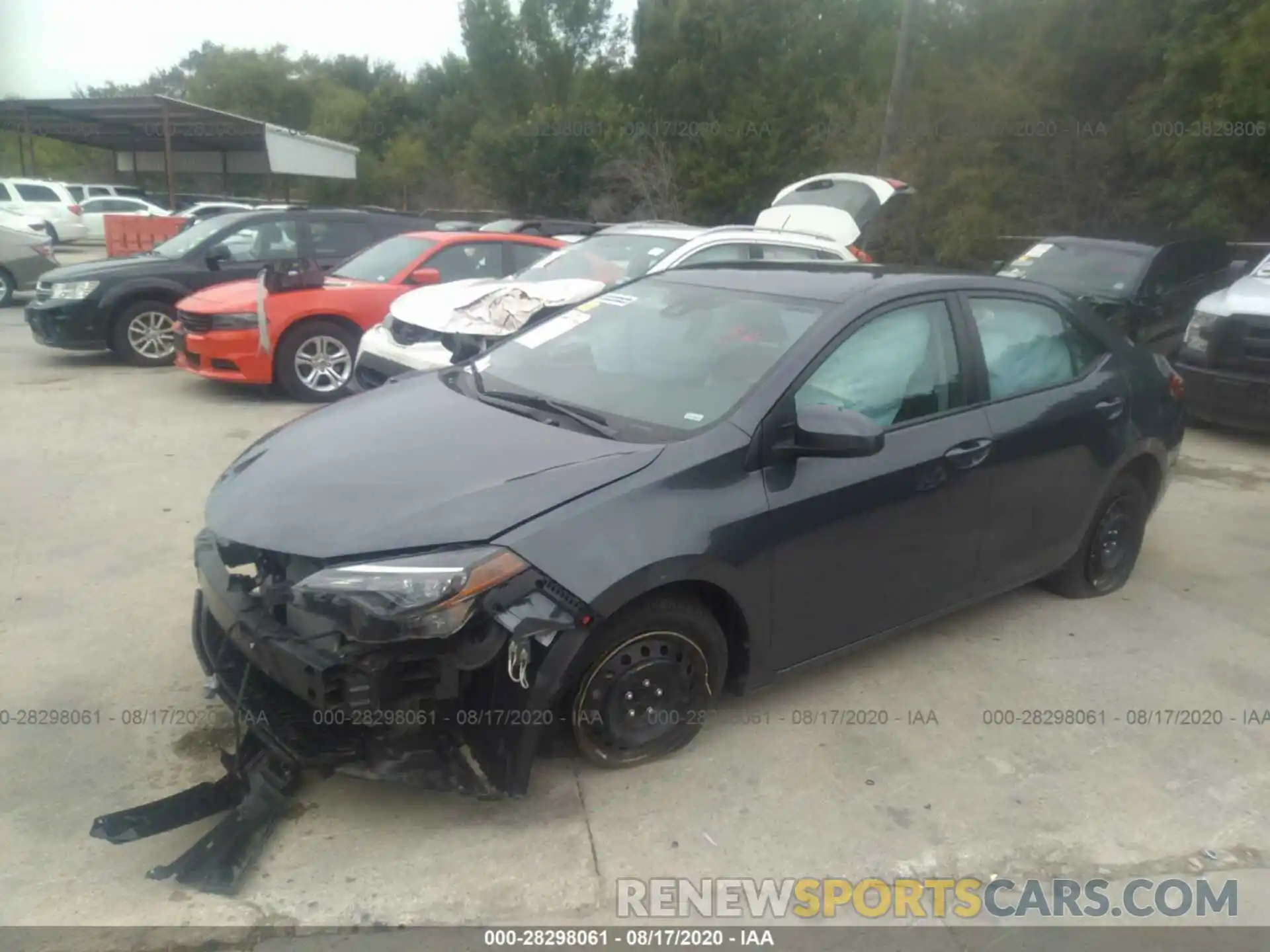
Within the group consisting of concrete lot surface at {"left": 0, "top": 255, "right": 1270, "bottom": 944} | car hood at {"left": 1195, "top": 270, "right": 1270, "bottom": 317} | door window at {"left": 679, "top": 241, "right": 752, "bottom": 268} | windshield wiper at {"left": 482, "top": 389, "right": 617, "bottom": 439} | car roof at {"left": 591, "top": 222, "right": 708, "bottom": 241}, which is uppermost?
car roof at {"left": 591, "top": 222, "right": 708, "bottom": 241}

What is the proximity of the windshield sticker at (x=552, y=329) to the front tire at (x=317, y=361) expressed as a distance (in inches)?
174

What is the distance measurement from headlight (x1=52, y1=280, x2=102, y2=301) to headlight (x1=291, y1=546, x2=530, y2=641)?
26.8 feet

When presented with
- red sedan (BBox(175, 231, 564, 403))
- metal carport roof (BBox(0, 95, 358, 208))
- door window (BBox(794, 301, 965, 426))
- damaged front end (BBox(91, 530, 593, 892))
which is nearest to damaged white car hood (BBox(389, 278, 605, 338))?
red sedan (BBox(175, 231, 564, 403))

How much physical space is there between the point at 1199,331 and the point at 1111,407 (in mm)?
4570

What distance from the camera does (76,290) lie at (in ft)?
32.1

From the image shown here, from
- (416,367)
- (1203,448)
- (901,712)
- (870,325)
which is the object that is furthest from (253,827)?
(1203,448)

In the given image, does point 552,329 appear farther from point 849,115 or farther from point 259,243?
point 849,115

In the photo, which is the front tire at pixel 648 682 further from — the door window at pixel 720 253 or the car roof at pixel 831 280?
the door window at pixel 720 253

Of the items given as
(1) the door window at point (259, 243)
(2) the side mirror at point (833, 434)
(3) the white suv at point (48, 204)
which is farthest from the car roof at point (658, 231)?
(3) the white suv at point (48, 204)

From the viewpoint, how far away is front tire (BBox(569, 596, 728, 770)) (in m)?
3.28

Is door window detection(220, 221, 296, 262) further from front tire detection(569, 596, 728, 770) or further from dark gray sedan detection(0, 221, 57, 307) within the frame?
front tire detection(569, 596, 728, 770)

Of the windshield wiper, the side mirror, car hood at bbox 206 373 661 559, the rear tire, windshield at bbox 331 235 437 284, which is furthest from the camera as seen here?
windshield at bbox 331 235 437 284

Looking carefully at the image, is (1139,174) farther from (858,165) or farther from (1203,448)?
(1203,448)

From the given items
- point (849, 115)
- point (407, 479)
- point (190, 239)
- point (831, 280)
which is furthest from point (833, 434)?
point (849, 115)
